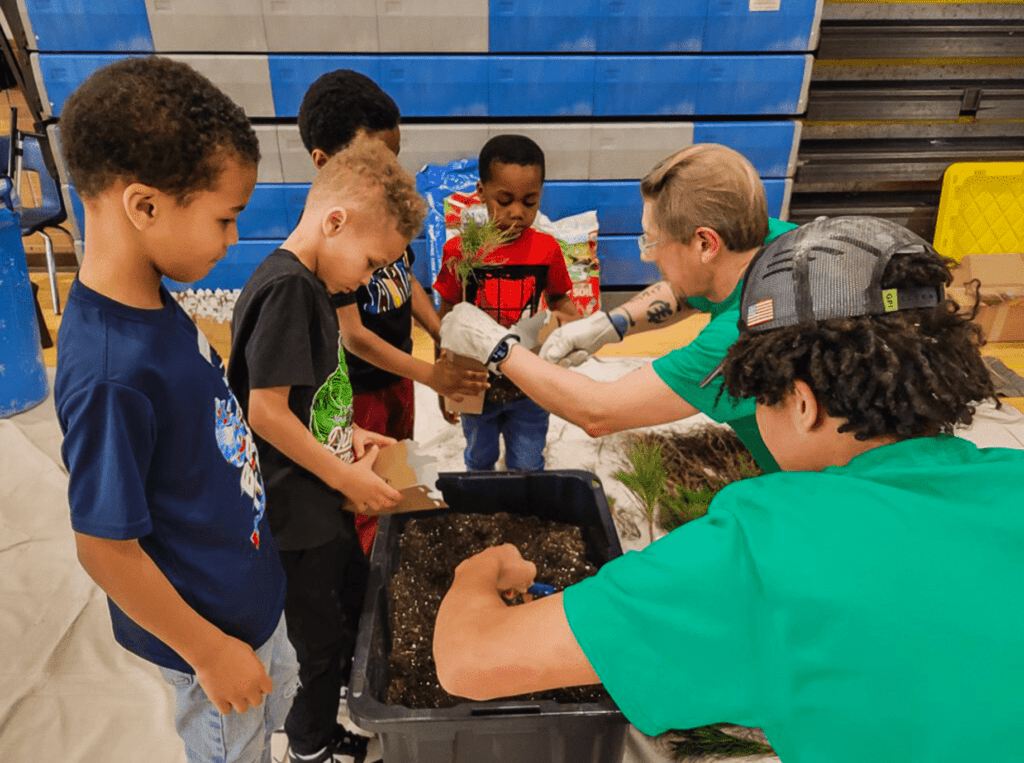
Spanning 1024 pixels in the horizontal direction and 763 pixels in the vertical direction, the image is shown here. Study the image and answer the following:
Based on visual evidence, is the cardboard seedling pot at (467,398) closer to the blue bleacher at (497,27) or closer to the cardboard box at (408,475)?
the cardboard box at (408,475)

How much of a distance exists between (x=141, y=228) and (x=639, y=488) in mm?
1550

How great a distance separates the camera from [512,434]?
6.61 feet

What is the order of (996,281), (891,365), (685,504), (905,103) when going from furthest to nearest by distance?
(905,103) → (996,281) → (685,504) → (891,365)

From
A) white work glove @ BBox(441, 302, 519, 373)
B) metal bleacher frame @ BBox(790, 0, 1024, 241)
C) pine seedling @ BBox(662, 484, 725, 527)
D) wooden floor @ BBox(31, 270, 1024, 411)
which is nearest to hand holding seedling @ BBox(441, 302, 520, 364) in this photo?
white work glove @ BBox(441, 302, 519, 373)

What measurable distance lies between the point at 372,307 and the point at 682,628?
1208 millimetres

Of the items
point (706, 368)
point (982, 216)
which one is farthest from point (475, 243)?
point (982, 216)

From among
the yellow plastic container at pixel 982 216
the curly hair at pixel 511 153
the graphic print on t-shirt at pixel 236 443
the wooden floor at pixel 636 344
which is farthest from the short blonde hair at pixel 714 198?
the yellow plastic container at pixel 982 216

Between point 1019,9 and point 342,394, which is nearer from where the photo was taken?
point 342,394

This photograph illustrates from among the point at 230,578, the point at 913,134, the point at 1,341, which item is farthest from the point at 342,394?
the point at 913,134

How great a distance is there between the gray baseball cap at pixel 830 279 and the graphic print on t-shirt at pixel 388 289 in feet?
3.36

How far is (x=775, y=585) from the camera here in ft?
1.84

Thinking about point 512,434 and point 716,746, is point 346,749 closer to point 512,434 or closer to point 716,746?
point 716,746

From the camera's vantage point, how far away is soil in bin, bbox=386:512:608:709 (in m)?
1.21

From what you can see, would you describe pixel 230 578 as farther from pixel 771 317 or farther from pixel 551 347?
pixel 551 347
